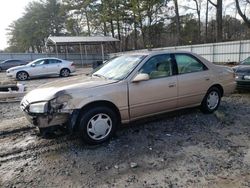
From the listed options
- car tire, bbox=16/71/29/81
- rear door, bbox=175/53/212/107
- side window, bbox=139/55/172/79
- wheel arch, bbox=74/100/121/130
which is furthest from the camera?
car tire, bbox=16/71/29/81

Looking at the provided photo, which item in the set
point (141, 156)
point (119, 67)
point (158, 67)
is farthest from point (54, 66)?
point (141, 156)

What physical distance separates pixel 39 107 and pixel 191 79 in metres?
3.14

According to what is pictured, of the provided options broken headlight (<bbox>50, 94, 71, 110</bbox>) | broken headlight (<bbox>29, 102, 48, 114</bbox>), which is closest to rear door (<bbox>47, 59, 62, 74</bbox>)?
broken headlight (<bbox>29, 102, 48, 114</bbox>)

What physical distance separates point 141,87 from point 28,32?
147ft

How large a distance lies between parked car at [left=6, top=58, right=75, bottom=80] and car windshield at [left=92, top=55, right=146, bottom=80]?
A: 469 inches

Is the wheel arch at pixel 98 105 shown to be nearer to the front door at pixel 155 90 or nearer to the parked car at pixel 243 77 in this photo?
the front door at pixel 155 90

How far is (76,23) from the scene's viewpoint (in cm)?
4156

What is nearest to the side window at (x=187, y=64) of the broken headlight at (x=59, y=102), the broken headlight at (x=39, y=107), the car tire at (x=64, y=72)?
the broken headlight at (x=59, y=102)

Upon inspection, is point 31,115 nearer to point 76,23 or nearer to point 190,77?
point 190,77

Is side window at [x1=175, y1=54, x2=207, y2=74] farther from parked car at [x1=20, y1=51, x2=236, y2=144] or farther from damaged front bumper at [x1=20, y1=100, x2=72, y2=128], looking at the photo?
damaged front bumper at [x1=20, y1=100, x2=72, y2=128]

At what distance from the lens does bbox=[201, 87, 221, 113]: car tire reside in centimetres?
557

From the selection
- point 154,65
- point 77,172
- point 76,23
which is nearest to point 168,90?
point 154,65

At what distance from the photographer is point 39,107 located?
12.4ft

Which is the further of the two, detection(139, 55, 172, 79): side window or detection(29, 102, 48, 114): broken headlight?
detection(139, 55, 172, 79): side window
